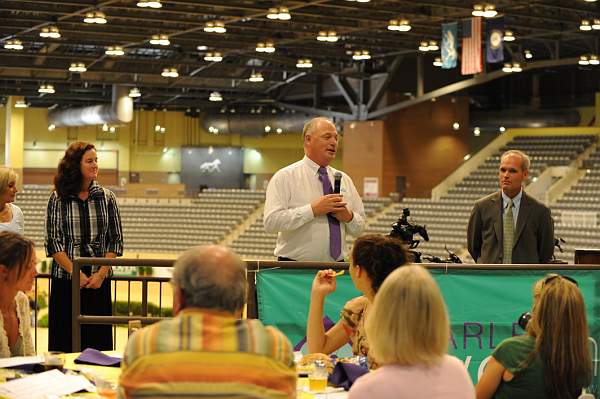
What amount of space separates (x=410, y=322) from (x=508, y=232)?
4.37m

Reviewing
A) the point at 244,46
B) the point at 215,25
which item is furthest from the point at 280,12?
the point at 244,46

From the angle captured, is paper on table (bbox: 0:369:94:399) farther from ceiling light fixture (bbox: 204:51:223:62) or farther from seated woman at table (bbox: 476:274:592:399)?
ceiling light fixture (bbox: 204:51:223:62)

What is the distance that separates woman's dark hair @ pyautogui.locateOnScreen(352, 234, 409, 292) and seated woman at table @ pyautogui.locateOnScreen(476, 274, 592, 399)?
68cm

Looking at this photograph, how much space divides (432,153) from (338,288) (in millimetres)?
31651

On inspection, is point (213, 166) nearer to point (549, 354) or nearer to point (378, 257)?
point (378, 257)

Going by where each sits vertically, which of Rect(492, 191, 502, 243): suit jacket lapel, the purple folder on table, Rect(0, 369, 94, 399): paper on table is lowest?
Rect(0, 369, 94, 399): paper on table

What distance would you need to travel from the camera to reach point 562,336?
4.37 metres

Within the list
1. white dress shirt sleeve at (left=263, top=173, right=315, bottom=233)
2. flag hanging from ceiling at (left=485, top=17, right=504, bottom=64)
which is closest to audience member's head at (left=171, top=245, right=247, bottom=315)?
white dress shirt sleeve at (left=263, top=173, right=315, bottom=233)

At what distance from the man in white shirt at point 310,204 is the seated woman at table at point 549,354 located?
245 cm

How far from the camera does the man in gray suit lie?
7703 millimetres

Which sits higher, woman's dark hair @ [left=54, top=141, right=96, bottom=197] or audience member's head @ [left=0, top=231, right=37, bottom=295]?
woman's dark hair @ [left=54, top=141, right=96, bottom=197]

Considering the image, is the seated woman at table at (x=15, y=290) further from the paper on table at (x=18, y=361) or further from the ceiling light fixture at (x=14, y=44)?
the ceiling light fixture at (x=14, y=44)

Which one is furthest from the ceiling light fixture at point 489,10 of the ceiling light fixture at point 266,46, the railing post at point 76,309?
the railing post at point 76,309

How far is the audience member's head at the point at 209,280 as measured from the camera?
3279 millimetres
